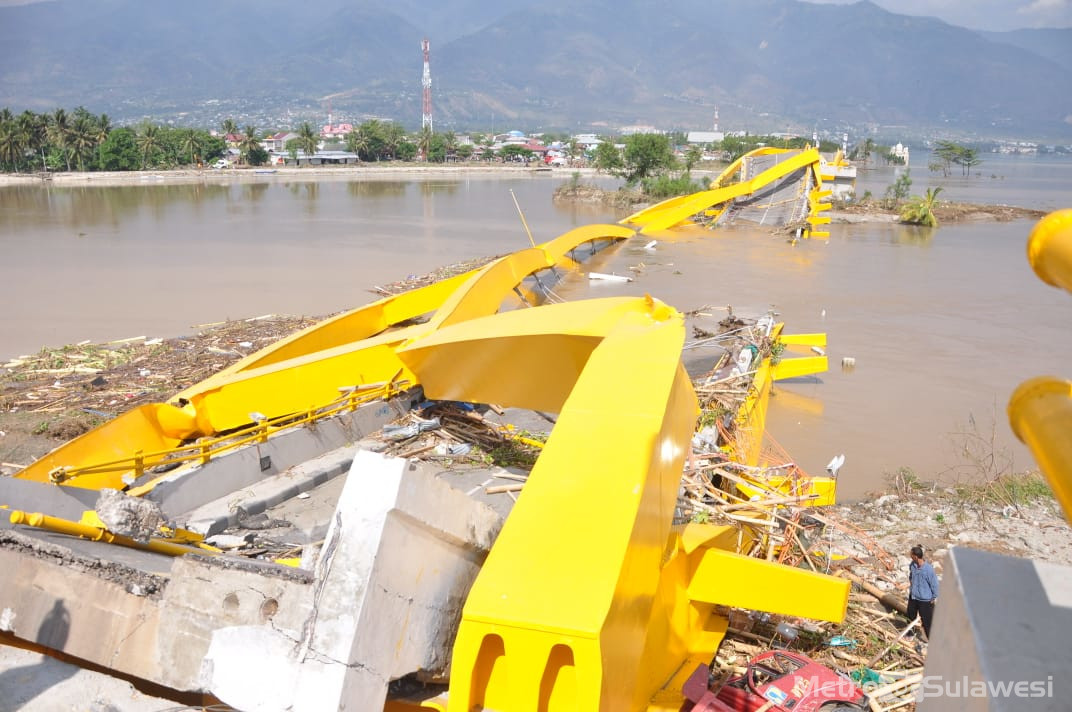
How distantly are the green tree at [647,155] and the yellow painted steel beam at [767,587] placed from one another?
4275cm

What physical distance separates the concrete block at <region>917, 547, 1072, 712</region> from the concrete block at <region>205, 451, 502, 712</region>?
177 centimetres

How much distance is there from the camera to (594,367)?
3945 mm

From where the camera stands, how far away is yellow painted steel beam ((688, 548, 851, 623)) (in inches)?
150

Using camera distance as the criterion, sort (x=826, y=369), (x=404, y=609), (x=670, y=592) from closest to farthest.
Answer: (x=404, y=609) → (x=670, y=592) → (x=826, y=369)

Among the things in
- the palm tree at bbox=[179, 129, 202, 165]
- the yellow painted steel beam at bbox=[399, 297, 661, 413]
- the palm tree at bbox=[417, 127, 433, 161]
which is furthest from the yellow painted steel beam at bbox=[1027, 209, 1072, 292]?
the palm tree at bbox=[417, 127, 433, 161]

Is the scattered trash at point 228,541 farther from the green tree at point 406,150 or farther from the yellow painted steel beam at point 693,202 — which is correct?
the green tree at point 406,150

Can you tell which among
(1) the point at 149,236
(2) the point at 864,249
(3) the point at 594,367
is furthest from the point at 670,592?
(1) the point at 149,236

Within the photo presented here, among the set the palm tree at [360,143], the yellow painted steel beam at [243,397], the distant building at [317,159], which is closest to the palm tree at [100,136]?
the distant building at [317,159]

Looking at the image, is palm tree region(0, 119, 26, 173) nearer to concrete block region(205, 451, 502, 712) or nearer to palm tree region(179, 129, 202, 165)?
palm tree region(179, 129, 202, 165)

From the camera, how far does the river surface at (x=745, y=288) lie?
422 inches

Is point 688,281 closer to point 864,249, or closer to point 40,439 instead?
point 864,249

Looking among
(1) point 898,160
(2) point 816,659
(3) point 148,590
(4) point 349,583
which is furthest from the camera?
(1) point 898,160

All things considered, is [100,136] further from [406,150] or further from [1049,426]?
[1049,426]

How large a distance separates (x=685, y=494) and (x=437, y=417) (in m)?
2.60
